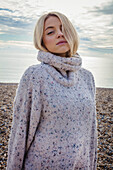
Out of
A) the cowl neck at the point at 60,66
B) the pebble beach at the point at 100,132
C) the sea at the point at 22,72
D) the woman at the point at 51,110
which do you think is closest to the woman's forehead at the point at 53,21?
the woman at the point at 51,110

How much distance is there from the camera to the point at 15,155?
127 centimetres

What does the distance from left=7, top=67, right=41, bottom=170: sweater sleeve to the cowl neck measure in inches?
5.4

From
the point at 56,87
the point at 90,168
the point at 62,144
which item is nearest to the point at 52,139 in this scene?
the point at 62,144

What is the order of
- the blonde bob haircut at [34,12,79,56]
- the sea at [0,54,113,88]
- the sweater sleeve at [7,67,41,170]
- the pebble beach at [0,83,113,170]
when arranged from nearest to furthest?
the sweater sleeve at [7,67,41,170]
the blonde bob haircut at [34,12,79,56]
the pebble beach at [0,83,113,170]
the sea at [0,54,113,88]

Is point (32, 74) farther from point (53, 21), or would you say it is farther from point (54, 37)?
point (53, 21)

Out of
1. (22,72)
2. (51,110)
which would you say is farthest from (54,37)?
(22,72)

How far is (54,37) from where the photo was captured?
54.2 inches

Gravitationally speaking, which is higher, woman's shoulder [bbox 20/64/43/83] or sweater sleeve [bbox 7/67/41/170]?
woman's shoulder [bbox 20/64/43/83]

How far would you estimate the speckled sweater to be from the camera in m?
1.27

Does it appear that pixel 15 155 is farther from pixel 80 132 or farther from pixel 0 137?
pixel 0 137

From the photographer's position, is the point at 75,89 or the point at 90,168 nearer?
the point at 75,89

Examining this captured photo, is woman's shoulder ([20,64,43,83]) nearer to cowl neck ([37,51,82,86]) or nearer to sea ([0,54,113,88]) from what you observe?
cowl neck ([37,51,82,86])

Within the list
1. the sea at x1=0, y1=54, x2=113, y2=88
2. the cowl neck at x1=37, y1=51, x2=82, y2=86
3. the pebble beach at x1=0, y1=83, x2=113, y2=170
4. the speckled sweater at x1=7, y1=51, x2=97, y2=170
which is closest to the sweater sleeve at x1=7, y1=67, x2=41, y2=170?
the speckled sweater at x1=7, y1=51, x2=97, y2=170

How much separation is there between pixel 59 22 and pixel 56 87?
469 mm
